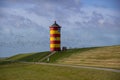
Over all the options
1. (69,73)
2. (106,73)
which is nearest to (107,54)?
(69,73)

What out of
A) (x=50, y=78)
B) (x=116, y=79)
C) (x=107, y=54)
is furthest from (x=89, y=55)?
(x=116, y=79)

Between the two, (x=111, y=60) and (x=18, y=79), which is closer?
(x=18, y=79)

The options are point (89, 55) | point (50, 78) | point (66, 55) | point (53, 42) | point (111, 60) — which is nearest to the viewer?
point (50, 78)

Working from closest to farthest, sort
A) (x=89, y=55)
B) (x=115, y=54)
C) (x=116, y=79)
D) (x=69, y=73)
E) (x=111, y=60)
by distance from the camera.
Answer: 1. (x=116, y=79)
2. (x=69, y=73)
3. (x=111, y=60)
4. (x=115, y=54)
5. (x=89, y=55)

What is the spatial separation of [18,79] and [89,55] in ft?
73.5

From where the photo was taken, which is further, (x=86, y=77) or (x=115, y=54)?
(x=115, y=54)

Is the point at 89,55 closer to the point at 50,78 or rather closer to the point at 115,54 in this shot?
the point at 115,54

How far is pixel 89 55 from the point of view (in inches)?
2133

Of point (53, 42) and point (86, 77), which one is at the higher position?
point (53, 42)

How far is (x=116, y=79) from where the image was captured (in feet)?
91.9

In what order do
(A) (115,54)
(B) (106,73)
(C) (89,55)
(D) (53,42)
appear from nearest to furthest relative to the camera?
(B) (106,73) < (A) (115,54) < (C) (89,55) < (D) (53,42)

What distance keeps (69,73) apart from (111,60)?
11.5m

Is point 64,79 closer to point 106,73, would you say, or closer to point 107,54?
point 106,73

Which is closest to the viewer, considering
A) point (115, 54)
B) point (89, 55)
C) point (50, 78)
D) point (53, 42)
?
point (50, 78)
